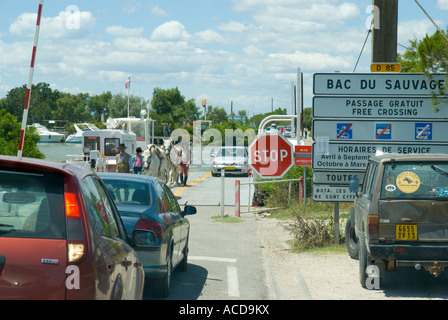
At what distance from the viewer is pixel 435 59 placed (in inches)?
431

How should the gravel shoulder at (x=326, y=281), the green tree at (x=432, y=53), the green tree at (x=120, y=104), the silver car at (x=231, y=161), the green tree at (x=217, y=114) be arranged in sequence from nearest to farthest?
the gravel shoulder at (x=326, y=281), the green tree at (x=432, y=53), the silver car at (x=231, y=161), the green tree at (x=120, y=104), the green tree at (x=217, y=114)

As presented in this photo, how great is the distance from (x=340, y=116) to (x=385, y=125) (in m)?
0.88

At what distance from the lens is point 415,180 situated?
330 inches

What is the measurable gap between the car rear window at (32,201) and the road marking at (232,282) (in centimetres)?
506

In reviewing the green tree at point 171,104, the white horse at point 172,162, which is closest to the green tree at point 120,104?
the green tree at point 171,104

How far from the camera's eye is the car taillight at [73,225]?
3815mm

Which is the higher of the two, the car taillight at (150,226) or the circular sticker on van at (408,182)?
the circular sticker on van at (408,182)

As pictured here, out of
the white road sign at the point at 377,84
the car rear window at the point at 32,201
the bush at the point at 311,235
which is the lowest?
the bush at the point at 311,235

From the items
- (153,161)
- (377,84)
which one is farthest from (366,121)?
(153,161)

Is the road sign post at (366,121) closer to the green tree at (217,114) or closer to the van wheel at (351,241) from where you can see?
the van wheel at (351,241)

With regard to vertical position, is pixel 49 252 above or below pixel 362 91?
below
